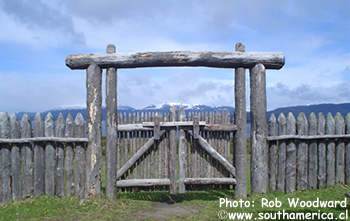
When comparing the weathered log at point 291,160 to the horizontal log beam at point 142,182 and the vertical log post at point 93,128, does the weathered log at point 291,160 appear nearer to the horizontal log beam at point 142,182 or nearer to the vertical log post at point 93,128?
the horizontal log beam at point 142,182

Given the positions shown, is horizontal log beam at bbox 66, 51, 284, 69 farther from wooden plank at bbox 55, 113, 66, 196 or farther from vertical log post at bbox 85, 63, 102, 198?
wooden plank at bbox 55, 113, 66, 196

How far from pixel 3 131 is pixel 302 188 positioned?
25.4 feet

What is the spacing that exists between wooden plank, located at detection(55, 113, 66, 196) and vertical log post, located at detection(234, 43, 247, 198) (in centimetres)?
440

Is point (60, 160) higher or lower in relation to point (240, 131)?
lower

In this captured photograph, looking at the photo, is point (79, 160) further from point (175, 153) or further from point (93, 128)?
point (175, 153)

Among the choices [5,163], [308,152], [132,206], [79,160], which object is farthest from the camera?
[308,152]

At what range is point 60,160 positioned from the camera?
7.61m

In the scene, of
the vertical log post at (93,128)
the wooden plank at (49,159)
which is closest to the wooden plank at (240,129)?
the vertical log post at (93,128)

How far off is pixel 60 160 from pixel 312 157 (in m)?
6.53

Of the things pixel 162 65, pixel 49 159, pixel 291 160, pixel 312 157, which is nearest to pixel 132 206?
pixel 49 159

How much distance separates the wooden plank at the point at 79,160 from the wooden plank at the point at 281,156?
5.01m

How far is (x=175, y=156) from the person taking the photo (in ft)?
25.8

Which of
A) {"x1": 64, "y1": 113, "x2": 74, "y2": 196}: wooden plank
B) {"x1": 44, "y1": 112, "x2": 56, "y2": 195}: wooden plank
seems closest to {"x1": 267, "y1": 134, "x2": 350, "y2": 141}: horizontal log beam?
{"x1": 64, "y1": 113, "x2": 74, "y2": 196}: wooden plank

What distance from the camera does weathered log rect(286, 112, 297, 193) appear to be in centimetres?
783
